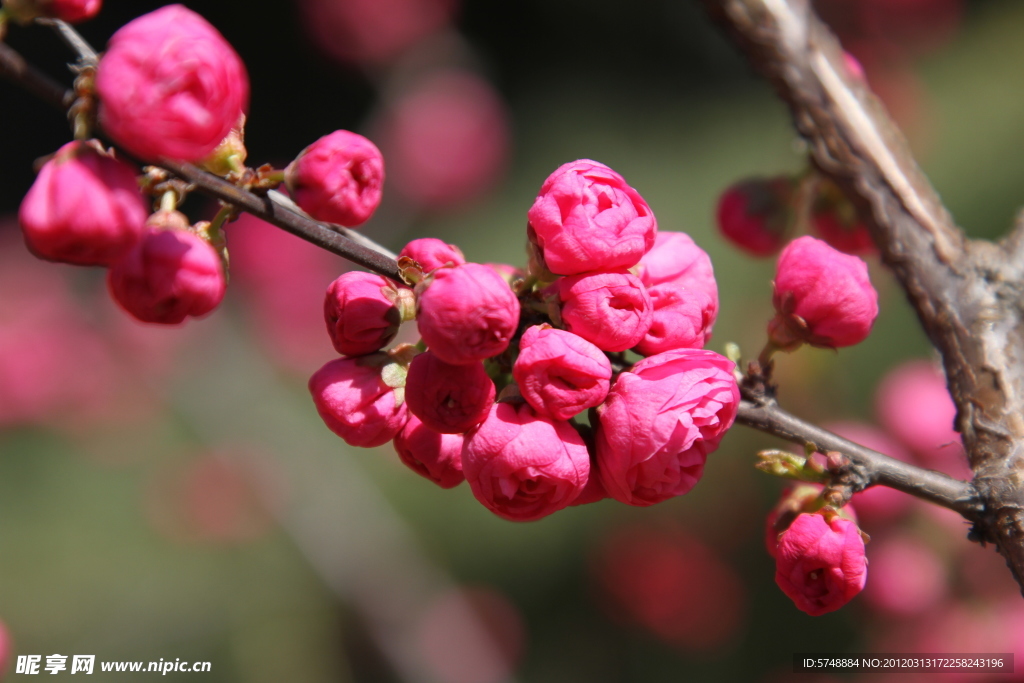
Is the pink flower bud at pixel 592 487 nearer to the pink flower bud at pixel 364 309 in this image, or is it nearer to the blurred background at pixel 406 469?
the pink flower bud at pixel 364 309

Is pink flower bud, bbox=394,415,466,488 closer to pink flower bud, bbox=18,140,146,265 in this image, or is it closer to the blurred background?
pink flower bud, bbox=18,140,146,265

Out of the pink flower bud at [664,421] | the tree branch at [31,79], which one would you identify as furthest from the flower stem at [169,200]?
the pink flower bud at [664,421]

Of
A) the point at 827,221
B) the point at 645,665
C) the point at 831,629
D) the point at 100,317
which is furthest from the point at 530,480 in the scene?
the point at 100,317

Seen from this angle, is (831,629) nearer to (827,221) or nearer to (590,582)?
(590,582)

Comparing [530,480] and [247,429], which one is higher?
[530,480]

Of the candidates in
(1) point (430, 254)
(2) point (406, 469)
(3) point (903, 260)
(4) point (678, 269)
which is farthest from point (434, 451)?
(2) point (406, 469)

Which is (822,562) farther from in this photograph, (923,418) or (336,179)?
(923,418)

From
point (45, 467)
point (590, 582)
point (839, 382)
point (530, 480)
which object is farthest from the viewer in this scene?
point (45, 467)

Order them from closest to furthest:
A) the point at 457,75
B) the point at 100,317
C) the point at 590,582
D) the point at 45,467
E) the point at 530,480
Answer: the point at 530,480 < the point at 590,582 < the point at 100,317 < the point at 45,467 < the point at 457,75
